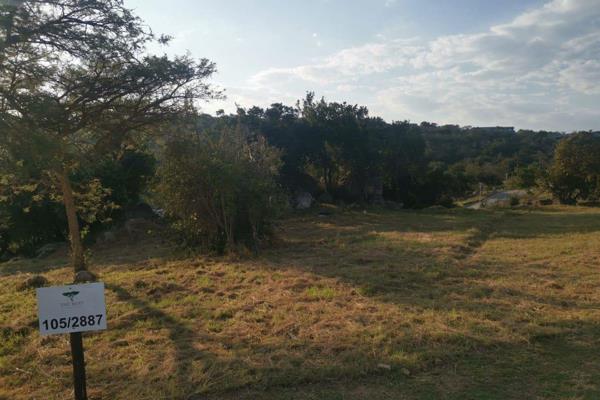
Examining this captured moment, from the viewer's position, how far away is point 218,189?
11.1 meters

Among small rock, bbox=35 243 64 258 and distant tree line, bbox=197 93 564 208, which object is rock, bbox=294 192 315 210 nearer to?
distant tree line, bbox=197 93 564 208

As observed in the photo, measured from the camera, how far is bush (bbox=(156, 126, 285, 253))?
11.2m

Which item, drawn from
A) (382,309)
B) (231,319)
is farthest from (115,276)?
(382,309)

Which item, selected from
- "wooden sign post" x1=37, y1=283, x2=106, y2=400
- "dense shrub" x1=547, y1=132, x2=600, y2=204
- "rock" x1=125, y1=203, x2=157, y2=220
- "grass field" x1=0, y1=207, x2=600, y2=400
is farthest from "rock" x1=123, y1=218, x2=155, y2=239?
"dense shrub" x1=547, y1=132, x2=600, y2=204

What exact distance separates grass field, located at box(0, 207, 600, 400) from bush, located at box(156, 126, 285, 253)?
1779 millimetres

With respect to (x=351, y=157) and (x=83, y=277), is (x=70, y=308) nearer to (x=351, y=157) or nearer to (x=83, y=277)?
(x=83, y=277)

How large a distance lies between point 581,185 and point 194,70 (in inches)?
1066

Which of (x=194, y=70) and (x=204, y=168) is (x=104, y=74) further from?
(x=204, y=168)

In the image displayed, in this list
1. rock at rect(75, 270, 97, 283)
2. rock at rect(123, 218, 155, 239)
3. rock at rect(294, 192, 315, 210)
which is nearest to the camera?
rock at rect(75, 270, 97, 283)

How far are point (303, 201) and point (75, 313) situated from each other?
2255 centimetres

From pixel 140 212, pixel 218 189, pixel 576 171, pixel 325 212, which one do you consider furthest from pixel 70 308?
pixel 576 171

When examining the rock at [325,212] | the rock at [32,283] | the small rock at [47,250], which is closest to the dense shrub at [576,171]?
the rock at [325,212]

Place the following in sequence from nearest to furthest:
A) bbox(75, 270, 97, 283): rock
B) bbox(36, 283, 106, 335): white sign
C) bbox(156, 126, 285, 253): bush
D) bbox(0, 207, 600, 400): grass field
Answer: bbox(36, 283, 106, 335): white sign < bbox(0, 207, 600, 400): grass field < bbox(75, 270, 97, 283): rock < bbox(156, 126, 285, 253): bush

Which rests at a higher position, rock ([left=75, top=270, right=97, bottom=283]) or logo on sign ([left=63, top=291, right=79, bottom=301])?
logo on sign ([left=63, top=291, right=79, bottom=301])
